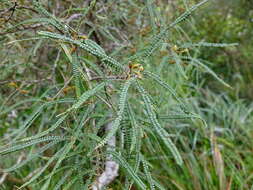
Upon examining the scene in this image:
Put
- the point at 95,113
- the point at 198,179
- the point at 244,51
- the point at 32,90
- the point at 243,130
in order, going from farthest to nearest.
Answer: the point at 244,51 → the point at 243,130 → the point at 198,179 → the point at 32,90 → the point at 95,113

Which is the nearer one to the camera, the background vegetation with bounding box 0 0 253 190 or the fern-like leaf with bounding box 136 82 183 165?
the fern-like leaf with bounding box 136 82 183 165

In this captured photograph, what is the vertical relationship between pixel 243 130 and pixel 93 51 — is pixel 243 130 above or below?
below

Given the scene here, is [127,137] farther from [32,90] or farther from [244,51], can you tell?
[244,51]

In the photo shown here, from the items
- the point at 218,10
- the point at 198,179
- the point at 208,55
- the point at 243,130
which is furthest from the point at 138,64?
the point at 218,10

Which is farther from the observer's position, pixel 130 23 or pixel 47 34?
pixel 130 23

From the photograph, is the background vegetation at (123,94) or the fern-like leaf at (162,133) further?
the background vegetation at (123,94)

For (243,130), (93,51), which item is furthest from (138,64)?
(243,130)

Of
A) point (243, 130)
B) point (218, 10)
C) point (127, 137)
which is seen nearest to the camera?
point (127, 137)

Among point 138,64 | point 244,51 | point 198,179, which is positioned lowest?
point 198,179
